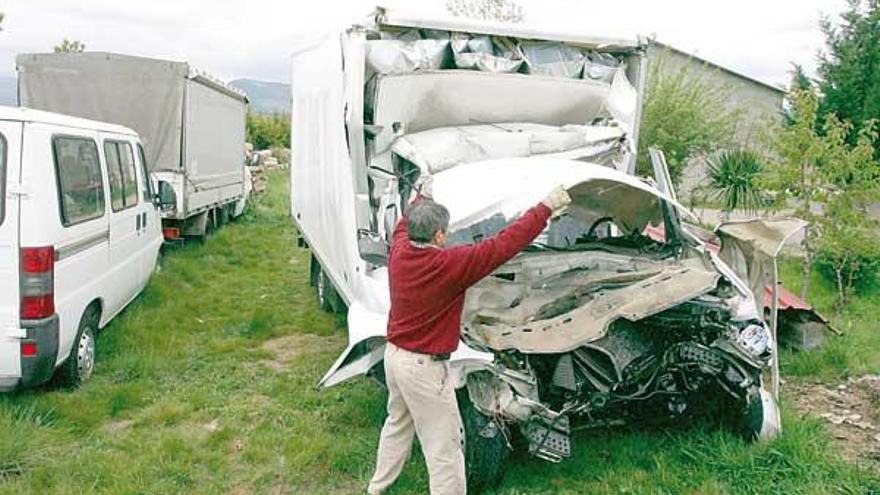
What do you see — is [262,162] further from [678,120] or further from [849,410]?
[849,410]

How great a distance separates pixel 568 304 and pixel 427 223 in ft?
3.96

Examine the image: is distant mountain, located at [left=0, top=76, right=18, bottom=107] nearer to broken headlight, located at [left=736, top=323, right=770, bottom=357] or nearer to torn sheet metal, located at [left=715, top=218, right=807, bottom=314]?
torn sheet metal, located at [left=715, top=218, right=807, bottom=314]

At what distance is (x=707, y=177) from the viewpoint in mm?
16641

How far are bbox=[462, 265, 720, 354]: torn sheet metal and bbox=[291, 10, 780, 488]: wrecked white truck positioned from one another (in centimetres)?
1

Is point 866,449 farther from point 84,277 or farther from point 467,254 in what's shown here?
point 84,277

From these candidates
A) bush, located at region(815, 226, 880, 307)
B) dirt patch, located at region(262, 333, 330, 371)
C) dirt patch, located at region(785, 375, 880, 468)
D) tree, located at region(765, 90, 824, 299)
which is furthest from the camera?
bush, located at region(815, 226, 880, 307)

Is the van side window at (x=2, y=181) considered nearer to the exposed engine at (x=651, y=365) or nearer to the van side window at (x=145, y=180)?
the van side window at (x=145, y=180)

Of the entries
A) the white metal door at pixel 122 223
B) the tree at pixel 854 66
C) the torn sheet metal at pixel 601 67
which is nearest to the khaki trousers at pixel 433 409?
the torn sheet metal at pixel 601 67

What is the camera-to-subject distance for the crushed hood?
4.48m

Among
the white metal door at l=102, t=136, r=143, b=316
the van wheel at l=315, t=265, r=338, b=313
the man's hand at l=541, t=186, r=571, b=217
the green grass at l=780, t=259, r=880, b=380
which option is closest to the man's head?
the man's hand at l=541, t=186, r=571, b=217

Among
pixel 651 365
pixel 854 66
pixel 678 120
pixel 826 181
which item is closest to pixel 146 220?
pixel 651 365

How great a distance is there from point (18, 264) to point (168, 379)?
1770 millimetres

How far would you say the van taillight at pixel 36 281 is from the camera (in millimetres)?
4973

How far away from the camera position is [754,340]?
4555 mm
